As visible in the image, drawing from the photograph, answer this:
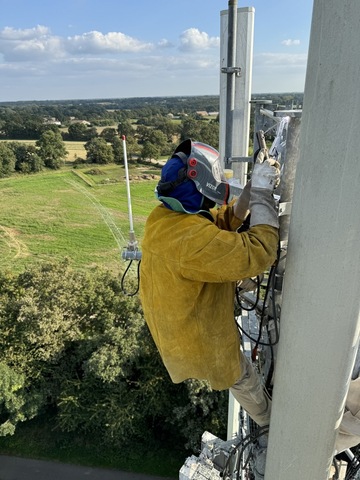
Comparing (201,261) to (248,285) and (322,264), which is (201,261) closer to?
(322,264)

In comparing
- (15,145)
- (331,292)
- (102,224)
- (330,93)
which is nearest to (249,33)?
(330,93)

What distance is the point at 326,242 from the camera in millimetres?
1803

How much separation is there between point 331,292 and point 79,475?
14.0m

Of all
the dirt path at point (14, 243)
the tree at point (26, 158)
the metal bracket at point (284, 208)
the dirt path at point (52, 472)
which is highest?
the metal bracket at point (284, 208)

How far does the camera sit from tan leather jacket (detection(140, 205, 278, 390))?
7.05ft

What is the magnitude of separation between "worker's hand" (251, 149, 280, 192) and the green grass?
1332cm

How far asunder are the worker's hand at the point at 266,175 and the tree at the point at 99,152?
56174 millimetres

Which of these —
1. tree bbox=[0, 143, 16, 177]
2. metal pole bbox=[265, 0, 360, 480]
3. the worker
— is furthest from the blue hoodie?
tree bbox=[0, 143, 16, 177]

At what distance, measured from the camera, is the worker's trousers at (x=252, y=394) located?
2.85 m

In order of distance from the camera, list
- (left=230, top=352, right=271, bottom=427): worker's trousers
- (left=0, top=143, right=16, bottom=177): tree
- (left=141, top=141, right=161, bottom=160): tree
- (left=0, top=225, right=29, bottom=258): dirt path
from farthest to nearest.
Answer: (left=0, top=143, right=16, bottom=177): tree < (left=141, top=141, right=161, bottom=160): tree < (left=0, top=225, right=29, bottom=258): dirt path < (left=230, top=352, right=271, bottom=427): worker's trousers

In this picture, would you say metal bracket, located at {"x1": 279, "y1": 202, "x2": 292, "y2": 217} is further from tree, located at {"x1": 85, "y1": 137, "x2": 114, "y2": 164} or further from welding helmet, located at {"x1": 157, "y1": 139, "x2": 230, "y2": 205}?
tree, located at {"x1": 85, "y1": 137, "x2": 114, "y2": 164}

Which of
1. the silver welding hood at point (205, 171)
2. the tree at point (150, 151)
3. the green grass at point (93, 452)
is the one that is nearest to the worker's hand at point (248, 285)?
the silver welding hood at point (205, 171)

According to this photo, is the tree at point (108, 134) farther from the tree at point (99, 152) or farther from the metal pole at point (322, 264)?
the metal pole at point (322, 264)

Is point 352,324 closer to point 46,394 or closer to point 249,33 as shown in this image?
point 249,33
